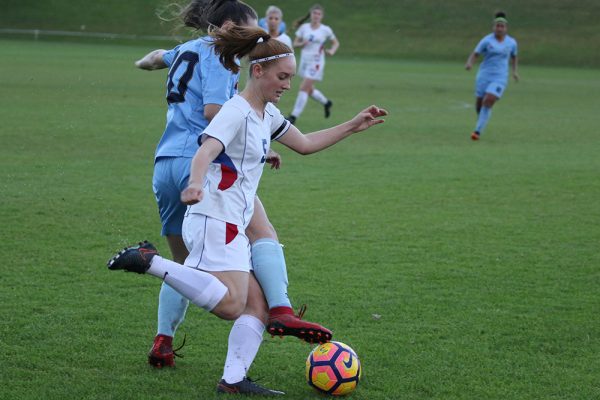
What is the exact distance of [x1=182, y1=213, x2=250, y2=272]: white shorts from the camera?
4109 mm

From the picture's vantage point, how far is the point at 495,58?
55.2ft

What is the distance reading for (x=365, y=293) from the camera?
→ 6.15 meters

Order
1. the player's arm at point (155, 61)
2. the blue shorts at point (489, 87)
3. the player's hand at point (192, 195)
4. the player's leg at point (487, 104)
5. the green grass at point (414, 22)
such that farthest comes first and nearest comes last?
the green grass at point (414, 22) → the blue shorts at point (489, 87) → the player's leg at point (487, 104) → the player's arm at point (155, 61) → the player's hand at point (192, 195)

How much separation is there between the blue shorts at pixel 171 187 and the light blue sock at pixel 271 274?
509mm

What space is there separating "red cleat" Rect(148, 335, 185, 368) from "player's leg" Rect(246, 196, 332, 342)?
2.17 feet

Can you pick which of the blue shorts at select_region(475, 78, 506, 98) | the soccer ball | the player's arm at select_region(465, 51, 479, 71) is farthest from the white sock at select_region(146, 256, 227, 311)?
the player's arm at select_region(465, 51, 479, 71)

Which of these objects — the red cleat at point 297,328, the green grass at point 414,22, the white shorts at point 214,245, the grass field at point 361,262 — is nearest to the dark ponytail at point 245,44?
the white shorts at point 214,245

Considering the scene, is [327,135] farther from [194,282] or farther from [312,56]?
[312,56]

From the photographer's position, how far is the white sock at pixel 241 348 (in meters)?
4.23

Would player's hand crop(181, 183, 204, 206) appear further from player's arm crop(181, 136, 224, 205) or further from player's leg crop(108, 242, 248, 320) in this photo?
player's leg crop(108, 242, 248, 320)

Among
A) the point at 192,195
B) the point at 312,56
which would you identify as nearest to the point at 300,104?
the point at 312,56

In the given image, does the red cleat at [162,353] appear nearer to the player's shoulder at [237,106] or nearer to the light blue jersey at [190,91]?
the light blue jersey at [190,91]

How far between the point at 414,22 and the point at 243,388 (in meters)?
44.7

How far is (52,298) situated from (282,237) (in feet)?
8.56
